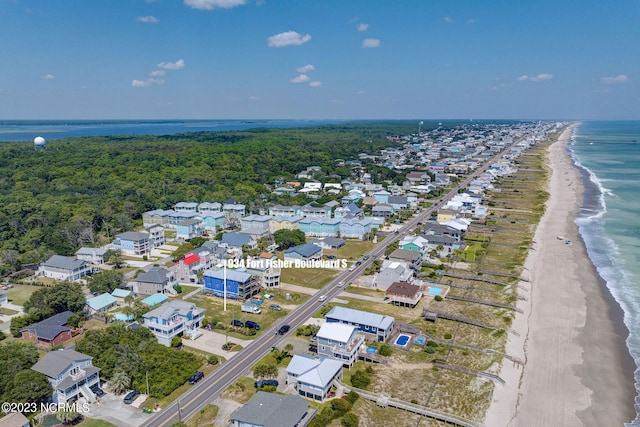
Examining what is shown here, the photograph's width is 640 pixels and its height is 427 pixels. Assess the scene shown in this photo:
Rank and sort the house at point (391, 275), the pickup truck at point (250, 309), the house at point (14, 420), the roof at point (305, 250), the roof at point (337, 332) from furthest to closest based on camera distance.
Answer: the roof at point (305, 250), the house at point (391, 275), the pickup truck at point (250, 309), the roof at point (337, 332), the house at point (14, 420)

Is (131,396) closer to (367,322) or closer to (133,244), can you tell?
(367,322)

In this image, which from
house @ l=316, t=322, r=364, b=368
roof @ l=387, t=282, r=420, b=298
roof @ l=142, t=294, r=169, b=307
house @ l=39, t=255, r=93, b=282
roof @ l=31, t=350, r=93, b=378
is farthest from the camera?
house @ l=39, t=255, r=93, b=282

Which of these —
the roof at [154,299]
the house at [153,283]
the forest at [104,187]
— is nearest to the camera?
the roof at [154,299]

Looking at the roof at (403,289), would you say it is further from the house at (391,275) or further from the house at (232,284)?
the house at (232,284)

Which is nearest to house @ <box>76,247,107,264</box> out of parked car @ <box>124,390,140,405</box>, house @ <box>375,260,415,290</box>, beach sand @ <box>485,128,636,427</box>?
parked car @ <box>124,390,140,405</box>

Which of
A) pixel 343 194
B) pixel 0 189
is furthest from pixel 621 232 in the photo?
pixel 0 189

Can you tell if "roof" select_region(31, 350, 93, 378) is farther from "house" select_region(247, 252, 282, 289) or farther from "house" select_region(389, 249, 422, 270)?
"house" select_region(389, 249, 422, 270)

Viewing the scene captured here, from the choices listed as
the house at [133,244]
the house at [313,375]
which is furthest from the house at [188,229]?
the house at [313,375]

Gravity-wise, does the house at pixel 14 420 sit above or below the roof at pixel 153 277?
below
